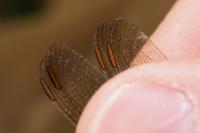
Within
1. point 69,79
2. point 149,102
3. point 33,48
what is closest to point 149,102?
point 149,102

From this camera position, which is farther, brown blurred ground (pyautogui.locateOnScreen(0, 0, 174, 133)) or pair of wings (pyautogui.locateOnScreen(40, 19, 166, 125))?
brown blurred ground (pyautogui.locateOnScreen(0, 0, 174, 133))

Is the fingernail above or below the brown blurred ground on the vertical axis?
above

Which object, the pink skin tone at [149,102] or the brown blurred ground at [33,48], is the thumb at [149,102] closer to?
the pink skin tone at [149,102]

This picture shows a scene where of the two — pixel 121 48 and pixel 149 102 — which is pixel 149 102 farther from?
pixel 121 48

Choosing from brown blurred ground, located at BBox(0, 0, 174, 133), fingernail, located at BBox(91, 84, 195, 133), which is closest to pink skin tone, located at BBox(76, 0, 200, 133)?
fingernail, located at BBox(91, 84, 195, 133)

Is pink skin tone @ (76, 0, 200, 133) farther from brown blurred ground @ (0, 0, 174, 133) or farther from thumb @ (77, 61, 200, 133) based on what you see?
brown blurred ground @ (0, 0, 174, 133)

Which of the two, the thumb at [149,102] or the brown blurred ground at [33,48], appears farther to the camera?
the brown blurred ground at [33,48]

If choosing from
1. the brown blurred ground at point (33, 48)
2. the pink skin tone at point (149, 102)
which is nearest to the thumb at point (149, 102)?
the pink skin tone at point (149, 102)

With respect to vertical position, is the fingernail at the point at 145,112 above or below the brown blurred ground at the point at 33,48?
above
